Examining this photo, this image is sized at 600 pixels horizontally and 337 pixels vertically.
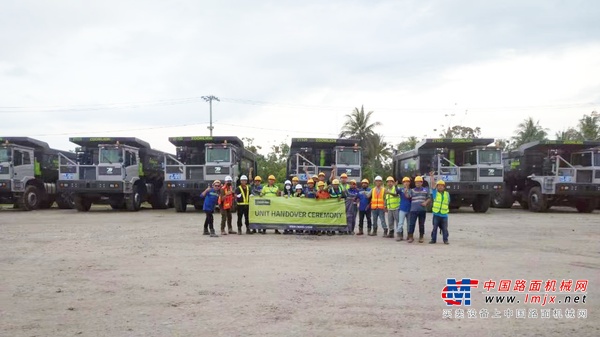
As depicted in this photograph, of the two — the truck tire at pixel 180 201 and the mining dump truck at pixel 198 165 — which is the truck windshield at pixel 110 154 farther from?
the truck tire at pixel 180 201

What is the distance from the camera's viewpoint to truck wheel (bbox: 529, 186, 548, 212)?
76.5 ft

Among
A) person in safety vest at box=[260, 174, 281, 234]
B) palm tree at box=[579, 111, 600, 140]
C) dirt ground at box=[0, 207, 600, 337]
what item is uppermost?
palm tree at box=[579, 111, 600, 140]

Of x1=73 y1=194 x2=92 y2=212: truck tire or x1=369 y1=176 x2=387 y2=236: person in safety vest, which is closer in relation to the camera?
x1=369 y1=176 x2=387 y2=236: person in safety vest

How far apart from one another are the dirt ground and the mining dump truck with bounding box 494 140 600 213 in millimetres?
10371

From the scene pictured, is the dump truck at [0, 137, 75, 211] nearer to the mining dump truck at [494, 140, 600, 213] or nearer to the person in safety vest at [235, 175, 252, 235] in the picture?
the person in safety vest at [235, 175, 252, 235]

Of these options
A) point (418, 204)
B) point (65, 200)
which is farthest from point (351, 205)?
point (65, 200)

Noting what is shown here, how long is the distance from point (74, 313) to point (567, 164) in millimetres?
22778

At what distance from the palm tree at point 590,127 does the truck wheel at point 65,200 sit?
4031 centimetres

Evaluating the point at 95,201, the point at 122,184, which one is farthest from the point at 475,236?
the point at 95,201

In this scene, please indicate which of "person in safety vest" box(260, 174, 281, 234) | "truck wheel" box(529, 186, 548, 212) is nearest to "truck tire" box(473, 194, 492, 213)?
"truck wheel" box(529, 186, 548, 212)

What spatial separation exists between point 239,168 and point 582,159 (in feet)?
52.2

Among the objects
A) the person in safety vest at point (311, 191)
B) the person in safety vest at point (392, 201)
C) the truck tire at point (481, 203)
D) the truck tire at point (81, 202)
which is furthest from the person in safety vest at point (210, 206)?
the truck tire at point (481, 203)

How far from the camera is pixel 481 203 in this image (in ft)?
77.3

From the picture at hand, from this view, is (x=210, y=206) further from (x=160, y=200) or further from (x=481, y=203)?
(x=481, y=203)
